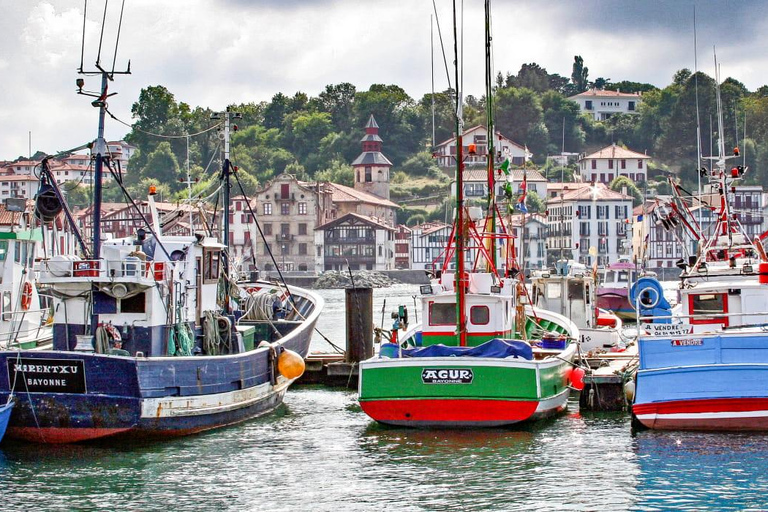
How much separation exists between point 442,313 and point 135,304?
6534 mm

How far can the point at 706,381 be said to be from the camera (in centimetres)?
2350

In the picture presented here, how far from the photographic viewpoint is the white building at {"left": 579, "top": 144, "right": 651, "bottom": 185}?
171 meters

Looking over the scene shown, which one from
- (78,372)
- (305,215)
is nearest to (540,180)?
(305,215)

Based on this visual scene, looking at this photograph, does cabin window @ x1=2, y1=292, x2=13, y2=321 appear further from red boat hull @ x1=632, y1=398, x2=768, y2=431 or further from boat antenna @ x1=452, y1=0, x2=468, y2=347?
red boat hull @ x1=632, y1=398, x2=768, y2=431

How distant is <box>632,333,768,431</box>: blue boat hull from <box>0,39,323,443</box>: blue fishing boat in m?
8.76

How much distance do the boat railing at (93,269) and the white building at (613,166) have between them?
491ft

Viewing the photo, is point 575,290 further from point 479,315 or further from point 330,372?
point 479,315

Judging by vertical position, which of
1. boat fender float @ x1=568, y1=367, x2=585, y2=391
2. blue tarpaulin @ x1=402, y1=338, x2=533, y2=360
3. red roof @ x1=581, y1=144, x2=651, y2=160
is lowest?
boat fender float @ x1=568, y1=367, x2=585, y2=391

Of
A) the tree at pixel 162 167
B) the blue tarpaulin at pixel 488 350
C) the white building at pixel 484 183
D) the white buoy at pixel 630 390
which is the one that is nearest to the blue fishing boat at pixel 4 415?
the blue tarpaulin at pixel 488 350

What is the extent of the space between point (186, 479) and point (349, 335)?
11.9 m

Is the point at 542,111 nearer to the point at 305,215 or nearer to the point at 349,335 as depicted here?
the point at 305,215

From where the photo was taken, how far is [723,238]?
29.5 metres

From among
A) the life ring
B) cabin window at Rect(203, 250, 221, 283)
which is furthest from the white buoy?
the life ring

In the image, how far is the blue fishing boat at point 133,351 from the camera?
76.8ft
